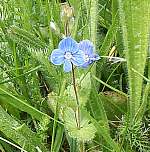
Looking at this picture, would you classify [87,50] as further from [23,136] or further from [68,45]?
[23,136]

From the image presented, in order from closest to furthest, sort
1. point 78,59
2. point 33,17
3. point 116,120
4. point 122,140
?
point 78,59 → point 122,140 → point 116,120 → point 33,17

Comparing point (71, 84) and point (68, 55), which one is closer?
point (68, 55)

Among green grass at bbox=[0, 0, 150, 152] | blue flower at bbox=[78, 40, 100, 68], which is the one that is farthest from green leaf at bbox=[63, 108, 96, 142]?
blue flower at bbox=[78, 40, 100, 68]

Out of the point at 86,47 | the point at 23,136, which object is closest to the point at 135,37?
the point at 86,47

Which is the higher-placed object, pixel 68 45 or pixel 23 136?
pixel 68 45

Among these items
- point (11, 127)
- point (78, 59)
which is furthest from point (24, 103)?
point (78, 59)

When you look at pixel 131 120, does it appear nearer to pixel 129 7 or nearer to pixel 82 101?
pixel 82 101
